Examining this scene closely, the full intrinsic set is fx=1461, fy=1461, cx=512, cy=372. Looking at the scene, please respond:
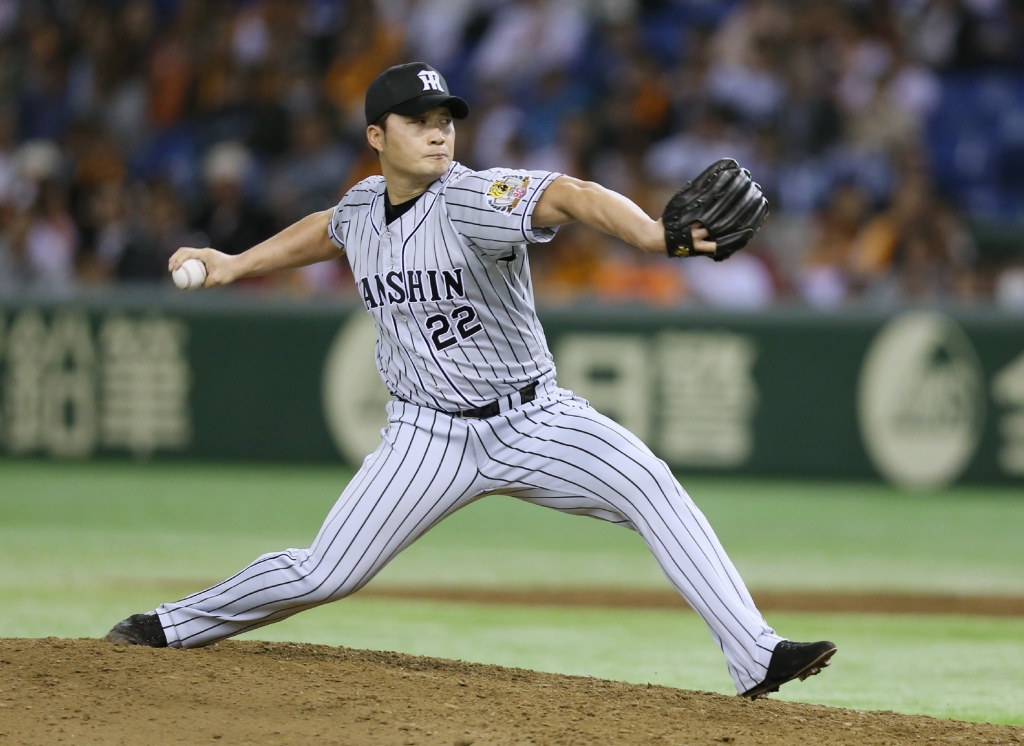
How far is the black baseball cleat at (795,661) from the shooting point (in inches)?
149

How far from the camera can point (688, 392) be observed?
10492 mm

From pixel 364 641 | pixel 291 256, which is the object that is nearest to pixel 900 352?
pixel 364 641

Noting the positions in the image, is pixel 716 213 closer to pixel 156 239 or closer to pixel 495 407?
pixel 495 407

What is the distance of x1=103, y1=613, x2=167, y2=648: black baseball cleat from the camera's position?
4309mm

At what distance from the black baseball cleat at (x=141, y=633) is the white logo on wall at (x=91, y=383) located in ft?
23.3

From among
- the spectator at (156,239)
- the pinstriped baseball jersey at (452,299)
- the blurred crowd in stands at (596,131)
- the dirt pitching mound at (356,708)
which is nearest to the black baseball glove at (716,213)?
the pinstriped baseball jersey at (452,299)

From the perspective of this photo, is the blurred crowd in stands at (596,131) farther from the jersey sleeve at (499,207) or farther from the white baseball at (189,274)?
the jersey sleeve at (499,207)

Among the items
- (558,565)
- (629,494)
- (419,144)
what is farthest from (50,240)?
(629,494)

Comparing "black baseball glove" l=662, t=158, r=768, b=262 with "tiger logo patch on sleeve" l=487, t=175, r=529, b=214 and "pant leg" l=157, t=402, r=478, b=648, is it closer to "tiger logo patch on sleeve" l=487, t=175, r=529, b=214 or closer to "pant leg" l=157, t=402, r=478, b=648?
"tiger logo patch on sleeve" l=487, t=175, r=529, b=214

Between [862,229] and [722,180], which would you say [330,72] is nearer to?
[862,229]

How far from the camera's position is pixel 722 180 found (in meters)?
3.53

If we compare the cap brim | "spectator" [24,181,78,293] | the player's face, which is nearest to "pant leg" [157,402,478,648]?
the player's face

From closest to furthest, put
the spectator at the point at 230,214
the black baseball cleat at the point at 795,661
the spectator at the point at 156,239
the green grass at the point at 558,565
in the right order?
the black baseball cleat at the point at 795,661 → the green grass at the point at 558,565 → the spectator at the point at 230,214 → the spectator at the point at 156,239

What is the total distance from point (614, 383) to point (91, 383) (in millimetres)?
4025
